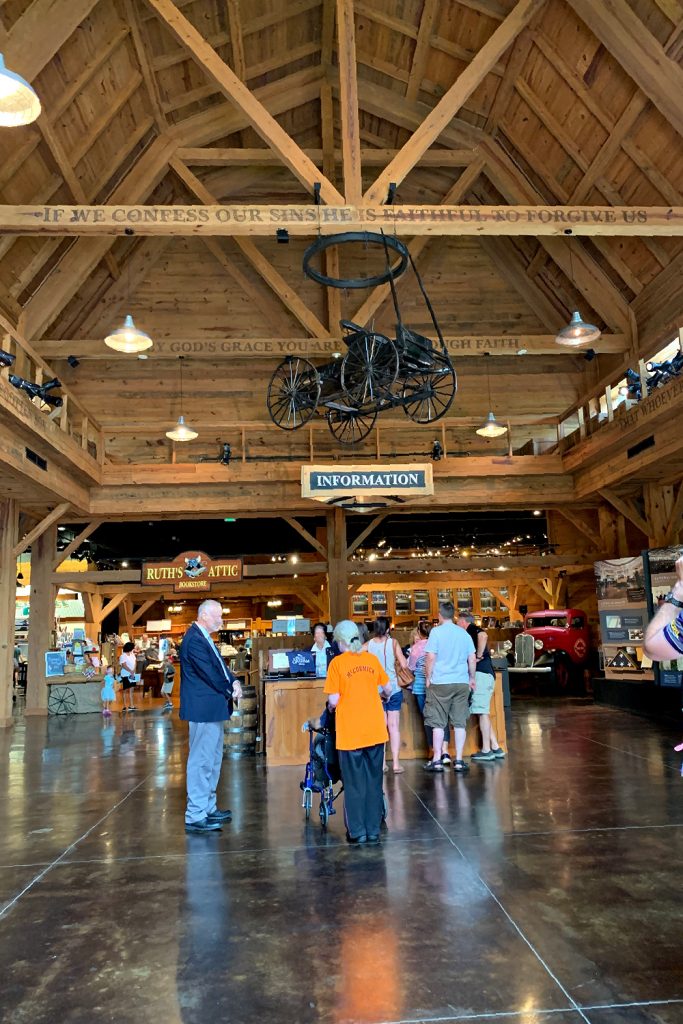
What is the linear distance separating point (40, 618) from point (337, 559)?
20.2ft

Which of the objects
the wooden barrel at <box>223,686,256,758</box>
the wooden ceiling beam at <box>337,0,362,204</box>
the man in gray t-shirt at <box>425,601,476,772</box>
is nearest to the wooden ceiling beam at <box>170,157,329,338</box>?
the wooden ceiling beam at <box>337,0,362,204</box>

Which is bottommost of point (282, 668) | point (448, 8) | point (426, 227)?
point (282, 668)

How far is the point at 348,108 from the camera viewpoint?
8.63 metres

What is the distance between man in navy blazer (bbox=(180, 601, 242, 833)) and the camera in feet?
17.1

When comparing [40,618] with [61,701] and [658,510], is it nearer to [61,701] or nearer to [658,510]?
[61,701]

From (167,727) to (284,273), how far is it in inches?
356

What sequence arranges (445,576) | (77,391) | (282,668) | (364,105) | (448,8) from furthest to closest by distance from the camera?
1. (445,576)
2. (77,391)
3. (364,105)
4. (448,8)
5. (282,668)

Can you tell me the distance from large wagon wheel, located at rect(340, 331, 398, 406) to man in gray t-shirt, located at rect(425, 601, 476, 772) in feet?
8.51

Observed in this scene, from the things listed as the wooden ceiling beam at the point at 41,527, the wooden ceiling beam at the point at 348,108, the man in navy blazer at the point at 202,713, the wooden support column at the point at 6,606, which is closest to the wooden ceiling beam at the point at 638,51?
the wooden ceiling beam at the point at 348,108

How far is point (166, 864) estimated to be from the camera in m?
4.41

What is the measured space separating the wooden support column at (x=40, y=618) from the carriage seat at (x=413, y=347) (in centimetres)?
948

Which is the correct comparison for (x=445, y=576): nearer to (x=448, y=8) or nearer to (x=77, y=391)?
(x=77, y=391)

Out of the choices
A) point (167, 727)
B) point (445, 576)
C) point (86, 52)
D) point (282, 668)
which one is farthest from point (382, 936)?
point (445, 576)

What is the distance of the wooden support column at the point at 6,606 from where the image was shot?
1255cm
